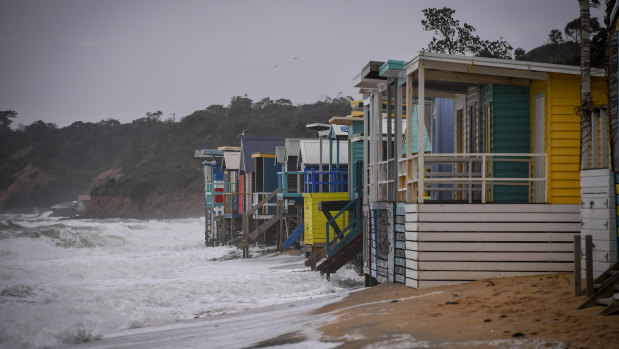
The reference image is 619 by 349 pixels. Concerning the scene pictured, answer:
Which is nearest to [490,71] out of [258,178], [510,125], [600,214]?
[510,125]

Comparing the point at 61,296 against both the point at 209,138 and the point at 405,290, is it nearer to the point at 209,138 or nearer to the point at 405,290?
the point at 405,290

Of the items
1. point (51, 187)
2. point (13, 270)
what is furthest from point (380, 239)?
point (51, 187)

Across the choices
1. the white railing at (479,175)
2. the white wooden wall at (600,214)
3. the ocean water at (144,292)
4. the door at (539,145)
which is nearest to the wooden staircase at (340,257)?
the ocean water at (144,292)

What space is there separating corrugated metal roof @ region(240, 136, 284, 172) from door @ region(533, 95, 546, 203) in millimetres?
28222

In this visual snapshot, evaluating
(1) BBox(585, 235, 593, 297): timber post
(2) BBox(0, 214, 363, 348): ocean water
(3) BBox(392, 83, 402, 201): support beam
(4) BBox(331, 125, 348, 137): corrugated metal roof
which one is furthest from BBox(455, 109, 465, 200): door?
(4) BBox(331, 125, 348, 137): corrugated metal roof

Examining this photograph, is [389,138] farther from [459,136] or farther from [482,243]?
[482,243]

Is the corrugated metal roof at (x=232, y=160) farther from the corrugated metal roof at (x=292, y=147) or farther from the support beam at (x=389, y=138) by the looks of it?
the support beam at (x=389, y=138)

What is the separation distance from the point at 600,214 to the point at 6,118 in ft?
647

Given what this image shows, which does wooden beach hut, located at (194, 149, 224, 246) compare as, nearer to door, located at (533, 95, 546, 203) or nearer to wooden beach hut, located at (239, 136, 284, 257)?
wooden beach hut, located at (239, 136, 284, 257)

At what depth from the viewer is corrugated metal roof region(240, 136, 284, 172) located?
44.5 metres

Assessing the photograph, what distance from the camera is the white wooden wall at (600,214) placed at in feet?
39.9

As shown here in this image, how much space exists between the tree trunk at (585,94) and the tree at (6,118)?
19212 centimetres

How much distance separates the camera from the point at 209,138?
156250mm

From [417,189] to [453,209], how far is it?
97 centimetres
